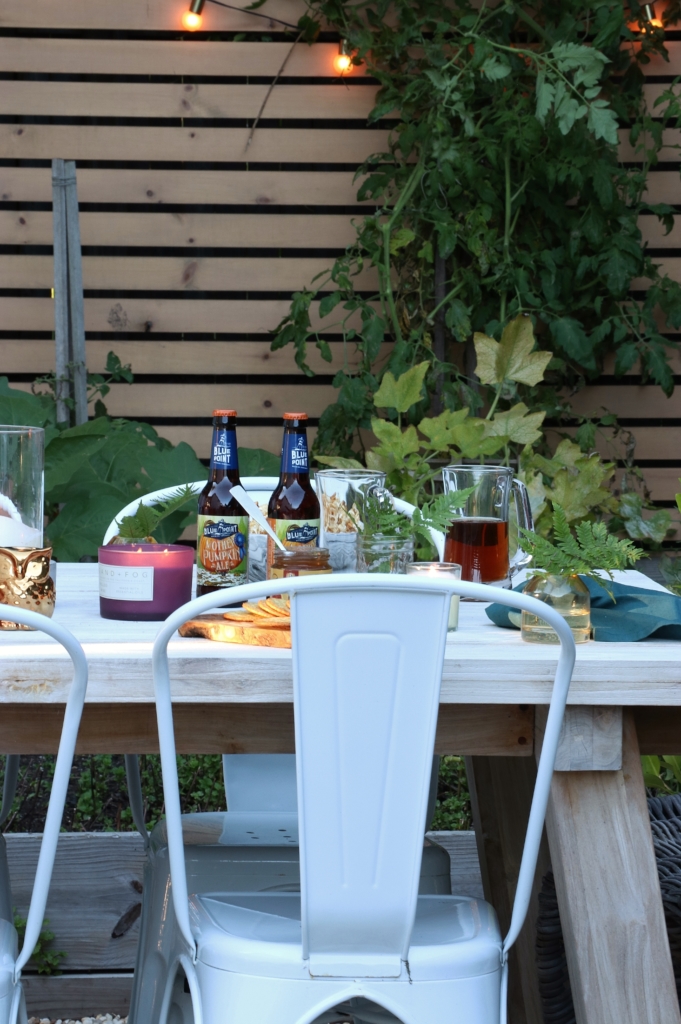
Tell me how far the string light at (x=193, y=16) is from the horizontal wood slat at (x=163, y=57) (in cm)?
4

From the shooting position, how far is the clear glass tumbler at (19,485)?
114cm

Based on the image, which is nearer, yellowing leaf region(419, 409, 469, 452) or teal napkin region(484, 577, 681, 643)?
teal napkin region(484, 577, 681, 643)

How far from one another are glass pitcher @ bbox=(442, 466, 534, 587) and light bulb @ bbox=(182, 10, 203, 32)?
7.69 ft

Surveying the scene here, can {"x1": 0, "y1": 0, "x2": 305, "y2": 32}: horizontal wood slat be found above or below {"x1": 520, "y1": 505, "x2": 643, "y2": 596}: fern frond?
above

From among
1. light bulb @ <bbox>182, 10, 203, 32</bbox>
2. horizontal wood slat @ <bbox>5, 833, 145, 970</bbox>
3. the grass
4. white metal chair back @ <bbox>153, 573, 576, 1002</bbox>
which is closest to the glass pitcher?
white metal chair back @ <bbox>153, 573, 576, 1002</bbox>

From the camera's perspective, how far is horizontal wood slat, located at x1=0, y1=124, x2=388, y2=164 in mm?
3182

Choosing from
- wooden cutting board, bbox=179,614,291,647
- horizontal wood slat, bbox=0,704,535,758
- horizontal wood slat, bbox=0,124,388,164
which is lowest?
horizontal wood slat, bbox=0,704,535,758

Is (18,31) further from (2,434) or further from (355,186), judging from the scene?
(2,434)

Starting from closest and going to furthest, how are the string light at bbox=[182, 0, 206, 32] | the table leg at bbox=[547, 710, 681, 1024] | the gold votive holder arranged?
the table leg at bbox=[547, 710, 681, 1024] → the gold votive holder → the string light at bbox=[182, 0, 206, 32]

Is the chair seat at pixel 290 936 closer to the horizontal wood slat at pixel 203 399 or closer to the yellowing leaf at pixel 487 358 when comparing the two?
the yellowing leaf at pixel 487 358

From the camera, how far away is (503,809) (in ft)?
5.24

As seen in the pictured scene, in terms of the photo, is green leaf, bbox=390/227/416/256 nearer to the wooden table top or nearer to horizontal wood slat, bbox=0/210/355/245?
horizontal wood slat, bbox=0/210/355/245

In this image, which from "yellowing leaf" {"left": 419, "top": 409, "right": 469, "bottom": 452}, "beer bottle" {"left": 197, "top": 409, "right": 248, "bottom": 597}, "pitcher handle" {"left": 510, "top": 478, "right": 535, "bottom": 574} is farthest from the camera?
"yellowing leaf" {"left": 419, "top": 409, "right": 469, "bottom": 452}

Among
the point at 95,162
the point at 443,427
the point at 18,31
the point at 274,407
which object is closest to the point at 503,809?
the point at 443,427
